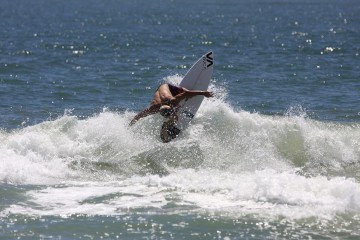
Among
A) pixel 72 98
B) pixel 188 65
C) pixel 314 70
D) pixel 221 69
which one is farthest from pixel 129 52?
pixel 72 98

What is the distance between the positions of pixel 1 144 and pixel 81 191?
4278 mm

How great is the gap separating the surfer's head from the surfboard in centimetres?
35

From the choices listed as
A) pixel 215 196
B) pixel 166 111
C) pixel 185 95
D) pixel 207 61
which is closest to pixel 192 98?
pixel 185 95

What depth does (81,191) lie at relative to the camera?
13.0m

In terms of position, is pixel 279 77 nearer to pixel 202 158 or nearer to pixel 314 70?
pixel 314 70

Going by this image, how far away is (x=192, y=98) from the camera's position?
16719 mm

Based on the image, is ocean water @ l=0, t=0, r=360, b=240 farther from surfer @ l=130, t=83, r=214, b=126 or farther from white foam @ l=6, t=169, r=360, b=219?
surfer @ l=130, t=83, r=214, b=126

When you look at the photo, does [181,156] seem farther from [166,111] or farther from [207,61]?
[207,61]

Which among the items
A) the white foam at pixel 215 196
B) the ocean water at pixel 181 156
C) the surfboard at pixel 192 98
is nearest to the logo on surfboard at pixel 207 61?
the surfboard at pixel 192 98

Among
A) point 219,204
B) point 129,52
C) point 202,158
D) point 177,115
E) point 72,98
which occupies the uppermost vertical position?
point 129,52

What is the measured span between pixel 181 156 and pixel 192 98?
5.05ft

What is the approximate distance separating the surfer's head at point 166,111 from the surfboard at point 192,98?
13.7 inches

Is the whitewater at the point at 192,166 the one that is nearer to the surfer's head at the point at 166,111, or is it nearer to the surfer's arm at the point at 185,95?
the surfer's head at the point at 166,111

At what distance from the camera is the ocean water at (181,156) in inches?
444
